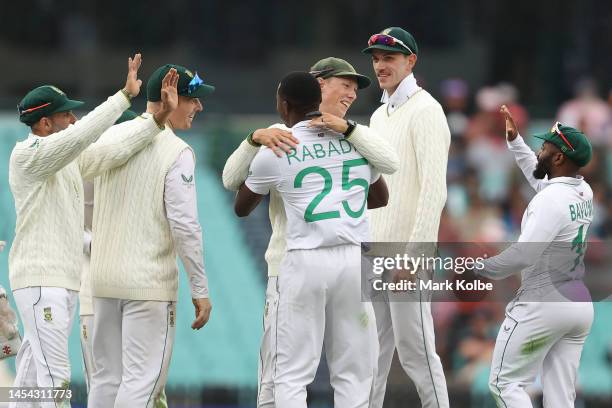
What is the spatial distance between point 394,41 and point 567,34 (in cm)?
1063

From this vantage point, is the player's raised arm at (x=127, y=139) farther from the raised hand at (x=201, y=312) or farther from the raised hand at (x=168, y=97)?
the raised hand at (x=201, y=312)

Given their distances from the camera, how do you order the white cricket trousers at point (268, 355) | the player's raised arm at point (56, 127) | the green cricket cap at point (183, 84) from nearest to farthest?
the player's raised arm at point (56, 127)
the white cricket trousers at point (268, 355)
the green cricket cap at point (183, 84)

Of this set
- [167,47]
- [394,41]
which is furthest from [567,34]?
[394,41]

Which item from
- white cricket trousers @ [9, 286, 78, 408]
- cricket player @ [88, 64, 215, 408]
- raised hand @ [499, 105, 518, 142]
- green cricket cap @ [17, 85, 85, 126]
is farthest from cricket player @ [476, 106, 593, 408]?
green cricket cap @ [17, 85, 85, 126]

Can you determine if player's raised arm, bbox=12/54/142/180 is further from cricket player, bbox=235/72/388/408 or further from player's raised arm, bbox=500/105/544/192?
player's raised arm, bbox=500/105/544/192

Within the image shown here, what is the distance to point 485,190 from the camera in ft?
49.5

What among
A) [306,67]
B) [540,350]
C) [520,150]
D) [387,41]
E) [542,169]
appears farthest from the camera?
[306,67]

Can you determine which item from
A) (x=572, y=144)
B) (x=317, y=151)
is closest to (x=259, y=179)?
(x=317, y=151)

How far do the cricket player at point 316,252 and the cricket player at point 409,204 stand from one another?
0.59 metres

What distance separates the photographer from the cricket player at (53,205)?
25.8 ft

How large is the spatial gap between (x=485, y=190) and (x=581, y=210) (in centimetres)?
713

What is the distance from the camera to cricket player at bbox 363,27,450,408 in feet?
27.0

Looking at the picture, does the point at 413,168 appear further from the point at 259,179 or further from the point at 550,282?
the point at 259,179

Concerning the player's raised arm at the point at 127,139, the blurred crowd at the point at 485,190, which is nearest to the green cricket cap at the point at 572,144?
the player's raised arm at the point at 127,139
